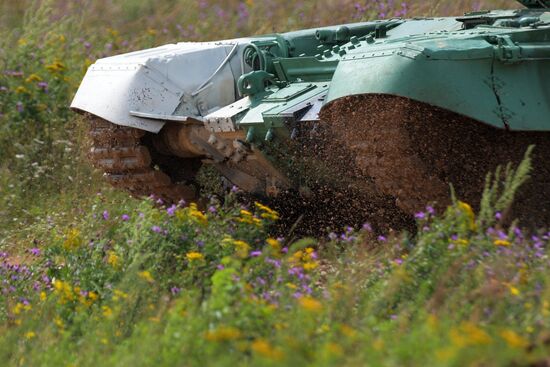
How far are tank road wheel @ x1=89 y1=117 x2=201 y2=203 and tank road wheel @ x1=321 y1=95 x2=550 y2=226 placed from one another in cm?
187

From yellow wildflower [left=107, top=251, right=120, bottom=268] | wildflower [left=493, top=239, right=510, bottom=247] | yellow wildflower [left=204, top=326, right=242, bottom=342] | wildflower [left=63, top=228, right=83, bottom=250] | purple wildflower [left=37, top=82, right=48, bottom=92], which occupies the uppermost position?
yellow wildflower [left=204, top=326, right=242, bottom=342]

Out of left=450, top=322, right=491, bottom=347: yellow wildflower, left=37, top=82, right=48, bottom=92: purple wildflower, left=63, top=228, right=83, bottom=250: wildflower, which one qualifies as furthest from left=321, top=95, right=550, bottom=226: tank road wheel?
left=37, top=82, right=48, bottom=92: purple wildflower

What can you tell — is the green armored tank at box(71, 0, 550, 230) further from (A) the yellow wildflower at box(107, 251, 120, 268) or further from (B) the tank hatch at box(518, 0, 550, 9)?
(A) the yellow wildflower at box(107, 251, 120, 268)

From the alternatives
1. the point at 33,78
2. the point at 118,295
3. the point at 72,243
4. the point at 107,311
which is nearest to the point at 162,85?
the point at 72,243

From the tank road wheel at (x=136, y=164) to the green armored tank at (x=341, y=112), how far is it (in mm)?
10

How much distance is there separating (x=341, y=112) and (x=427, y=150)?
1.72ft

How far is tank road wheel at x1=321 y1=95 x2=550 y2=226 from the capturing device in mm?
6344

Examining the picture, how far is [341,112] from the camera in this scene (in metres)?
6.50

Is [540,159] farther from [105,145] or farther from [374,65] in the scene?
[105,145]

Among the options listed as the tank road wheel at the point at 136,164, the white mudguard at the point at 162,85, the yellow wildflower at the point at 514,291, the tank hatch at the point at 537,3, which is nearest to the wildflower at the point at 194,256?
the yellow wildflower at the point at 514,291

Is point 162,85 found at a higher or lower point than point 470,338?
lower

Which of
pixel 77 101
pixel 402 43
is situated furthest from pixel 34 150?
pixel 402 43

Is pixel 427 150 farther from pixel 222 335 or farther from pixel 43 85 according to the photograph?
pixel 43 85

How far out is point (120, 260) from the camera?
5.87 m
